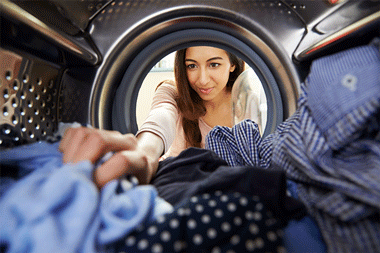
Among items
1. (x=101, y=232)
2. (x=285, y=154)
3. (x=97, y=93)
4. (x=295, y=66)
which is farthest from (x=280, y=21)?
(x=101, y=232)

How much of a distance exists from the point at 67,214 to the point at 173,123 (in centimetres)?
69

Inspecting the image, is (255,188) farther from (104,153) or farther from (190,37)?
(190,37)

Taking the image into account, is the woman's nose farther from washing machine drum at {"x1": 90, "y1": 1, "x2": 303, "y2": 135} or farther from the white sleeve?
washing machine drum at {"x1": 90, "y1": 1, "x2": 303, "y2": 135}

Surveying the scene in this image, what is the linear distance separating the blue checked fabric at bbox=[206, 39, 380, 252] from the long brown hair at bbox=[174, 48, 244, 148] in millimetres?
828

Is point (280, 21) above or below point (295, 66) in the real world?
above

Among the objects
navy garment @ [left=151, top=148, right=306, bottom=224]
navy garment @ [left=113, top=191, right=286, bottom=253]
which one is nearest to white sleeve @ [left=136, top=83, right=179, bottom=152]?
navy garment @ [left=151, top=148, right=306, bottom=224]

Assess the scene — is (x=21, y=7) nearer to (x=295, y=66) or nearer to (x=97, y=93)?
(x=97, y=93)

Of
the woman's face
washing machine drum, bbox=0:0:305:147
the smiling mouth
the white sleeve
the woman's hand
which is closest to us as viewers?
the woman's hand

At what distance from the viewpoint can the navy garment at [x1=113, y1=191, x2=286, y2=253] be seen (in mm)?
268

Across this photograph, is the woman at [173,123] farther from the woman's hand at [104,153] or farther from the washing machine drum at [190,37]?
the washing machine drum at [190,37]

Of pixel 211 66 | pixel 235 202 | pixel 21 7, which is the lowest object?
pixel 235 202

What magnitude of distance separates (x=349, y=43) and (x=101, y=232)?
585 millimetres

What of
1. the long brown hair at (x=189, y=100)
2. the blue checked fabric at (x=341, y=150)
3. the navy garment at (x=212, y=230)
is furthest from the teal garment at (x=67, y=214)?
the long brown hair at (x=189, y=100)

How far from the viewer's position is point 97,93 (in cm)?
73
